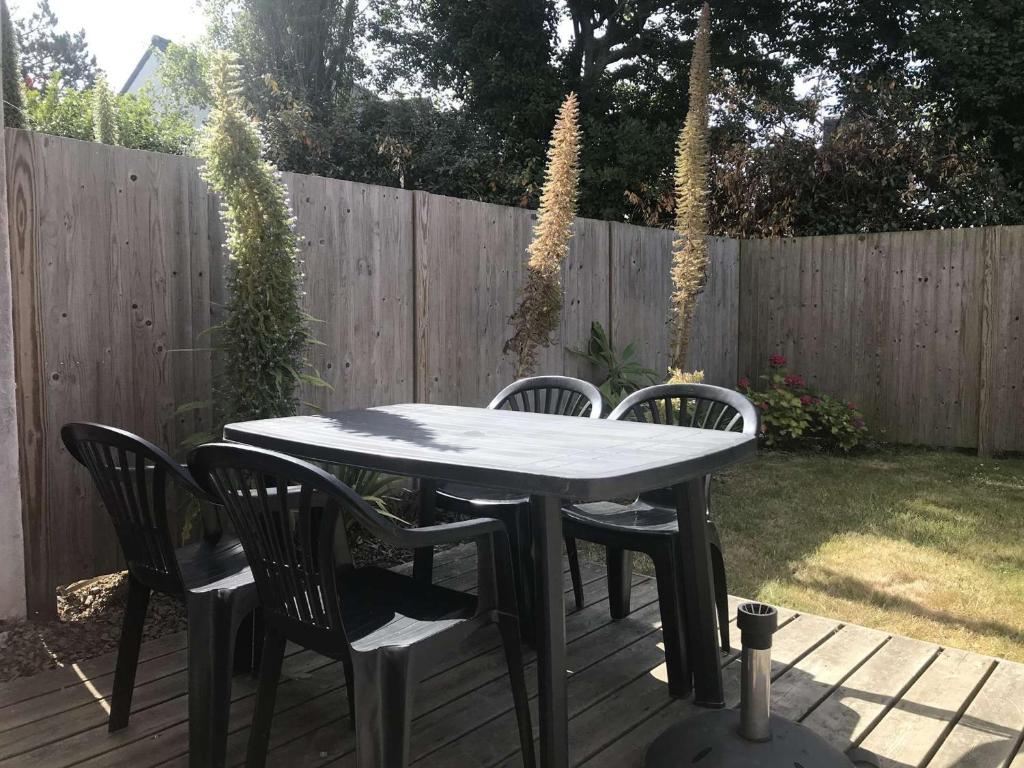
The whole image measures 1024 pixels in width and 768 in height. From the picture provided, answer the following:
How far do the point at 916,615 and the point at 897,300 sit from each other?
436 cm

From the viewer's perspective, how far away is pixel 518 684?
1.81 meters

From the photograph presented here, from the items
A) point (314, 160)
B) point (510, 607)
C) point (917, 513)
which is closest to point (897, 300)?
point (917, 513)

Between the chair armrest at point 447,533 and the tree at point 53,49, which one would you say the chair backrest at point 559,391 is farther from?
the tree at point 53,49

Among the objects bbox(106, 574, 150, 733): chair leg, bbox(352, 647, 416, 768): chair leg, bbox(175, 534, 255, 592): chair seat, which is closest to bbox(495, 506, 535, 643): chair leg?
bbox(175, 534, 255, 592): chair seat

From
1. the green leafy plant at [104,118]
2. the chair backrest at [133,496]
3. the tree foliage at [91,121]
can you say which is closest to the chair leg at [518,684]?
the chair backrest at [133,496]

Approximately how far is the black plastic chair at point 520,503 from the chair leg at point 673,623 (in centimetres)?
39

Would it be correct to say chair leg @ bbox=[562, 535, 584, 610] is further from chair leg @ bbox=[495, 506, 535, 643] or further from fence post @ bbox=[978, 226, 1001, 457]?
fence post @ bbox=[978, 226, 1001, 457]

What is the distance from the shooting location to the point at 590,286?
571cm

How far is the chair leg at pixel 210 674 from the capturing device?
5.81ft

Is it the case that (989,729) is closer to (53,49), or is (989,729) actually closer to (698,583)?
(698,583)

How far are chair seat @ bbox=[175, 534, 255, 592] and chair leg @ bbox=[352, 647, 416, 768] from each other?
448 mm

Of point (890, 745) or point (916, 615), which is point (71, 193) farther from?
point (916, 615)

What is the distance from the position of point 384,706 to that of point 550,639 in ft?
1.41

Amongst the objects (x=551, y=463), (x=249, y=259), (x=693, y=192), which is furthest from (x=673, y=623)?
(x=693, y=192)
